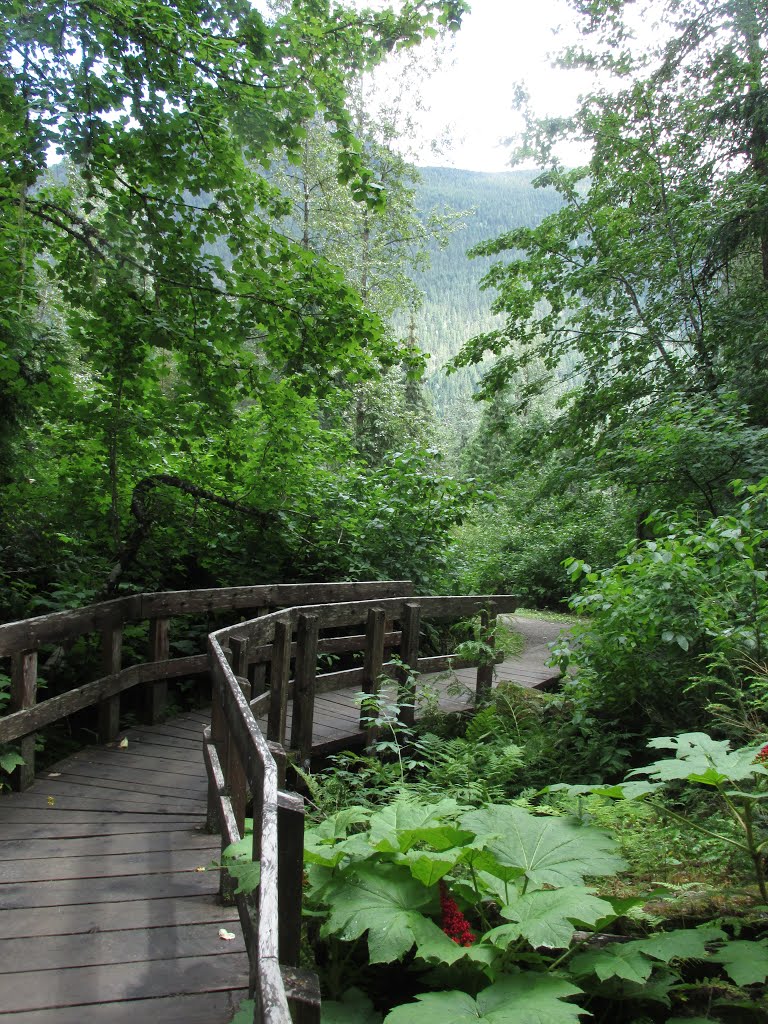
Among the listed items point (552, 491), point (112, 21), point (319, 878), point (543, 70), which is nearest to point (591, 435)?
point (552, 491)

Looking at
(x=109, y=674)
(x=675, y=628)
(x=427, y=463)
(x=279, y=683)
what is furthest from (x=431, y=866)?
(x=427, y=463)

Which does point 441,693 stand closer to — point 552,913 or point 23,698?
point 23,698

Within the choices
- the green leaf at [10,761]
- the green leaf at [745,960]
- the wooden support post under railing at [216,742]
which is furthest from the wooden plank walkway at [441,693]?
the green leaf at [745,960]

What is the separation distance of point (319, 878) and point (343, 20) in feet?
25.0

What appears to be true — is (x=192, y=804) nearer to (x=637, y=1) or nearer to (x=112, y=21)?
(x=112, y=21)

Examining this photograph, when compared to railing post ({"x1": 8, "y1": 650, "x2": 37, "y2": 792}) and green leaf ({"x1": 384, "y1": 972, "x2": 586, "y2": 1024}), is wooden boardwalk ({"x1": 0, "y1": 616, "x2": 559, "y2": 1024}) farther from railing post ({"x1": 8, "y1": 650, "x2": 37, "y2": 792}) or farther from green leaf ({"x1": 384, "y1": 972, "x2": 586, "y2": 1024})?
green leaf ({"x1": 384, "y1": 972, "x2": 586, "y2": 1024})

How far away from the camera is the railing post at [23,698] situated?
15.0 feet

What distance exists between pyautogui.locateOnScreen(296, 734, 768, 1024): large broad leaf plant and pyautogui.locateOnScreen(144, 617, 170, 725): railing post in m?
3.98

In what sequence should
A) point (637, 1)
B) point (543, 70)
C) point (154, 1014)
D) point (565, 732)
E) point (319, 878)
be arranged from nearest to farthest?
1. point (319, 878)
2. point (154, 1014)
3. point (565, 732)
4. point (637, 1)
5. point (543, 70)

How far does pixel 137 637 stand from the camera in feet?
24.0

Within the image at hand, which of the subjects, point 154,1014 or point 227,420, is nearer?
point 154,1014

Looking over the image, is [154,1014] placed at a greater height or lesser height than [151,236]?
lesser

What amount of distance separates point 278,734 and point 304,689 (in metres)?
0.47

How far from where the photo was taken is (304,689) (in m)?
5.54
